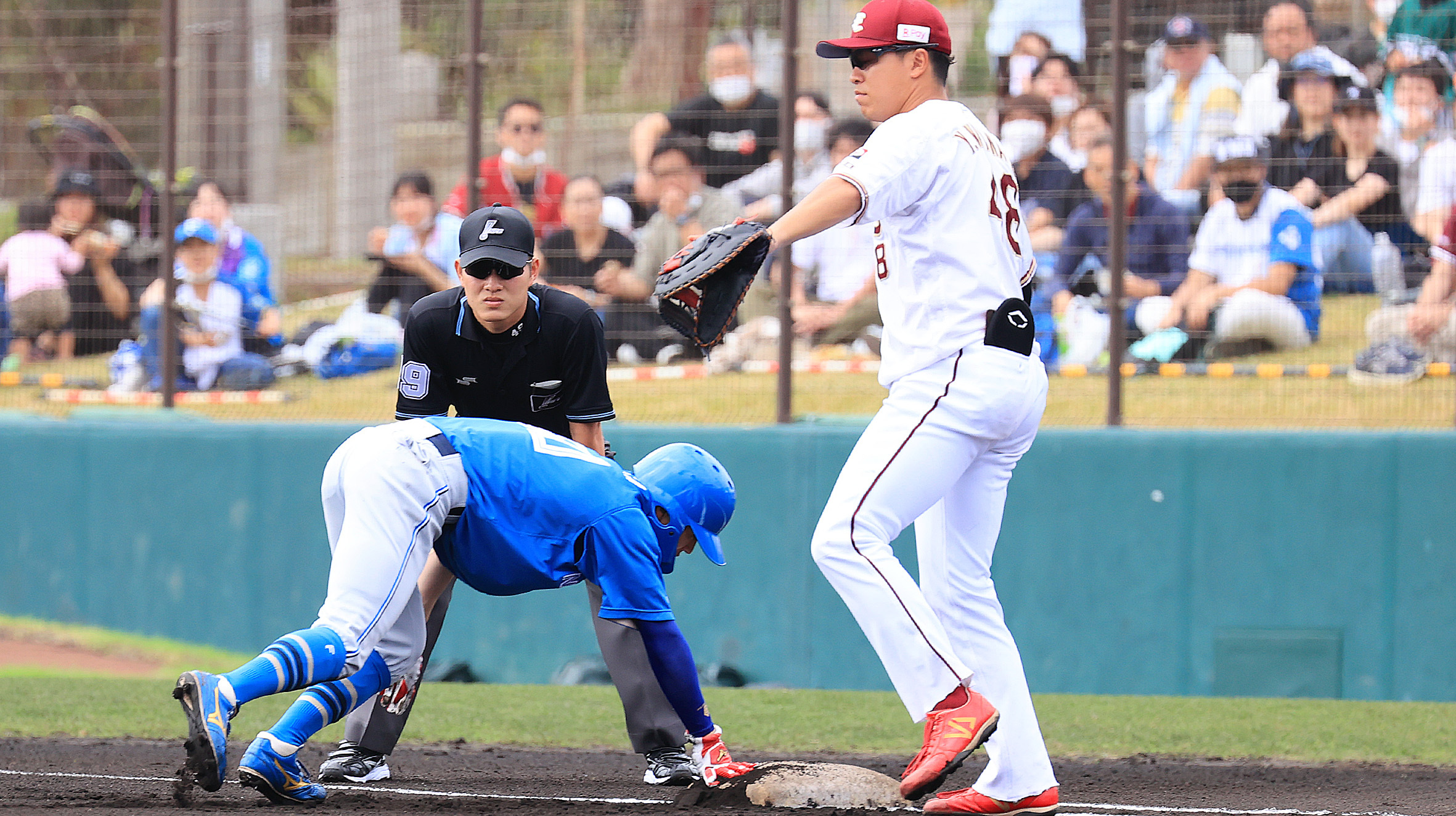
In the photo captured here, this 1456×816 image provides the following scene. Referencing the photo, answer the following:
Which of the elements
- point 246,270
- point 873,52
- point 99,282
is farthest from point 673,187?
point 873,52

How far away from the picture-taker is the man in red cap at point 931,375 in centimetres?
415

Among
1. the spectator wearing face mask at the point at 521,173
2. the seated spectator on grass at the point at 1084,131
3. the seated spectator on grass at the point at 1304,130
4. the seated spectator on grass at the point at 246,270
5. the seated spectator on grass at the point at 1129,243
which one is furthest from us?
the seated spectator on grass at the point at 246,270

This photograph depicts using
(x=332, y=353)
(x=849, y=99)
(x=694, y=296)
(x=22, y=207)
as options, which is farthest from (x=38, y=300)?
(x=694, y=296)

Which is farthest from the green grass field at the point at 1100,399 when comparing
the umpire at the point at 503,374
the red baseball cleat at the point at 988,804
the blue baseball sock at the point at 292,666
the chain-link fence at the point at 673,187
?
the blue baseball sock at the point at 292,666

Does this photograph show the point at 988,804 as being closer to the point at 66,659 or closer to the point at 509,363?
the point at 509,363

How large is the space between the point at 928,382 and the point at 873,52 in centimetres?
93

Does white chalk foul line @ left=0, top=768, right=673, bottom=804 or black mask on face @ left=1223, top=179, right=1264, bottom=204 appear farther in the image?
black mask on face @ left=1223, top=179, right=1264, bottom=204

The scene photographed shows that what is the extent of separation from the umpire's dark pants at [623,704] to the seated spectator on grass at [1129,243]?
4054mm

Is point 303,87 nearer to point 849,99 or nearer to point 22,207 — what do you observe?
Result: point 22,207

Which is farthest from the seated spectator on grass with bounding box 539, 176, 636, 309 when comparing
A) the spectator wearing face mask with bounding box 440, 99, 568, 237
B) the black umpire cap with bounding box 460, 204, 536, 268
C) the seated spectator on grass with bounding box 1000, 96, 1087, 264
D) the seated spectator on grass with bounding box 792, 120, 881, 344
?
the black umpire cap with bounding box 460, 204, 536, 268

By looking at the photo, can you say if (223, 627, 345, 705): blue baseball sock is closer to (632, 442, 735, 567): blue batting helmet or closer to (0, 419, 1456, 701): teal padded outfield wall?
(632, 442, 735, 567): blue batting helmet

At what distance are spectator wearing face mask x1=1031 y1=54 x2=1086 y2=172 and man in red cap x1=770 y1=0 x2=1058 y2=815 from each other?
3958 mm

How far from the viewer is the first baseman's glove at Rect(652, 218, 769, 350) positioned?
3.89 metres

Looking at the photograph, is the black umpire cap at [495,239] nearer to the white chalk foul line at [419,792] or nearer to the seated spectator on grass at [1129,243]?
the white chalk foul line at [419,792]
